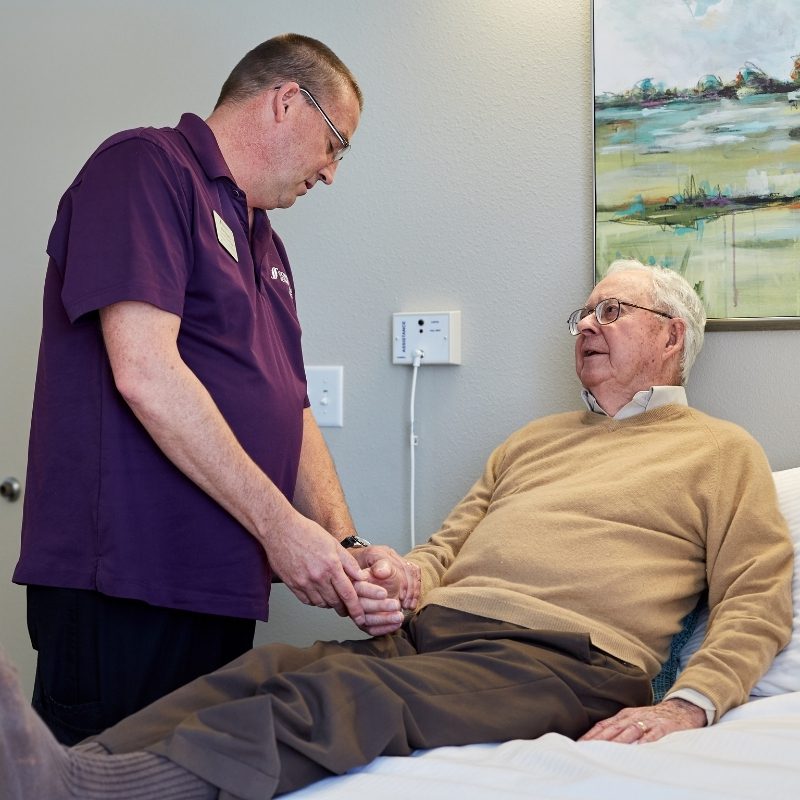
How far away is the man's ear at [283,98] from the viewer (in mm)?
1608

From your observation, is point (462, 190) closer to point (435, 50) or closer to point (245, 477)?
point (435, 50)

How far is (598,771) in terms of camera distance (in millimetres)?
1042

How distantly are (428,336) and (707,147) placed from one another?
0.65 meters

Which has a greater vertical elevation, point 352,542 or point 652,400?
point 652,400

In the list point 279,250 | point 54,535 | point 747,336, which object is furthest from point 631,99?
point 54,535

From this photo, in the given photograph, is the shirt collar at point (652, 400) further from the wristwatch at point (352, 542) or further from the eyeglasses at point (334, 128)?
the eyeglasses at point (334, 128)

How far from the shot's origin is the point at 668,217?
1.91 m

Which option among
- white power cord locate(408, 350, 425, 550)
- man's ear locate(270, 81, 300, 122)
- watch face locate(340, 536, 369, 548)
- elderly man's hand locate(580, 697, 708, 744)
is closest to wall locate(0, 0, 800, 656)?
white power cord locate(408, 350, 425, 550)

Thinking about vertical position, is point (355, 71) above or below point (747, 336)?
above

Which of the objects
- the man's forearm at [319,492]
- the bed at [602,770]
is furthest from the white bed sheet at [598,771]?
the man's forearm at [319,492]

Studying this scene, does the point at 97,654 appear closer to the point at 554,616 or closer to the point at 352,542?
the point at 352,542

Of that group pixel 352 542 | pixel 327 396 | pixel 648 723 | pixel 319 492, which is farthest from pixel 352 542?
pixel 648 723

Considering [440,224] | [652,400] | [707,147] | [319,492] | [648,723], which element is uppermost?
[707,147]

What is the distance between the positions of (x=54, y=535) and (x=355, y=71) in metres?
1.22
